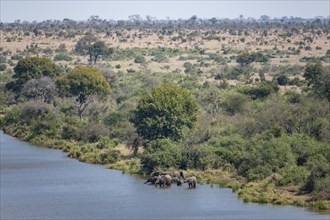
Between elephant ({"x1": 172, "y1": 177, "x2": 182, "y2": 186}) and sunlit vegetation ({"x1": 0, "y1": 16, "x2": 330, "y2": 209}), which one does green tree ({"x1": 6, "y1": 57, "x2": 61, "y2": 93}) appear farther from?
elephant ({"x1": 172, "y1": 177, "x2": 182, "y2": 186})

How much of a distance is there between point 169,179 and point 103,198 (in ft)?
15.2

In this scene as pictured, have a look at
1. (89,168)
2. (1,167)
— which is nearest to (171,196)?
(89,168)

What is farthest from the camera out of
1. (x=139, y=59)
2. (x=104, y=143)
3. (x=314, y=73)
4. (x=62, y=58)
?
(x=62, y=58)

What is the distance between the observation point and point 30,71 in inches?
3319

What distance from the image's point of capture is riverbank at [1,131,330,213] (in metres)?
42.9

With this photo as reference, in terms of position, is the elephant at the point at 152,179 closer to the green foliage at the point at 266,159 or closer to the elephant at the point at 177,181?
the elephant at the point at 177,181

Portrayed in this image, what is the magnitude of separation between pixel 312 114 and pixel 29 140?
25509 mm

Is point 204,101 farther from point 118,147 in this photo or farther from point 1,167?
point 1,167

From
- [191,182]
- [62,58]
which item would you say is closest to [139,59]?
[62,58]

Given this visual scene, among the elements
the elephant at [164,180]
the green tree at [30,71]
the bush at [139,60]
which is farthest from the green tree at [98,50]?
the elephant at [164,180]

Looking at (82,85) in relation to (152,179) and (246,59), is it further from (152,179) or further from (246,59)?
(246,59)

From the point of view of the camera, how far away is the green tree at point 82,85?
242 feet

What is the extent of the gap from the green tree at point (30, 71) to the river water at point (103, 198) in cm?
2812

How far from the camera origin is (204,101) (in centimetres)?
7388
